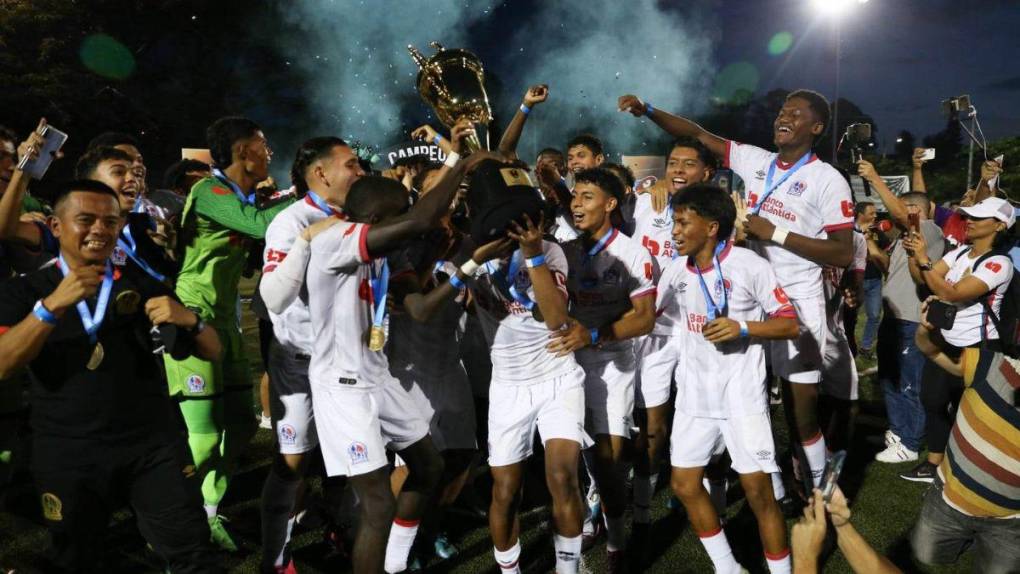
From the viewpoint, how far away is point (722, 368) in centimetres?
447

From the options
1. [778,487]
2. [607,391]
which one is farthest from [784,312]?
[778,487]

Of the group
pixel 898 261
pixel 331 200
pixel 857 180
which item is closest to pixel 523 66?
pixel 857 180

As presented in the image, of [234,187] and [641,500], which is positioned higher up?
[234,187]

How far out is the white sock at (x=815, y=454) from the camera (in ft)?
18.3

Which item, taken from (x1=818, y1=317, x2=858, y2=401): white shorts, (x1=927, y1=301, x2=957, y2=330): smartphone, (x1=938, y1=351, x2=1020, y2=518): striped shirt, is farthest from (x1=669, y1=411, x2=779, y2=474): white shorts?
(x1=818, y1=317, x2=858, y2=401): white shorts

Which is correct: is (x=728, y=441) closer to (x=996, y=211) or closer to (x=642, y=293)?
(x=642, y=293)

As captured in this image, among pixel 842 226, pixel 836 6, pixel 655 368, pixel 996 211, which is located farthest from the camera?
pixel 836 6

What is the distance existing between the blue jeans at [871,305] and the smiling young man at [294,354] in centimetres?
1018

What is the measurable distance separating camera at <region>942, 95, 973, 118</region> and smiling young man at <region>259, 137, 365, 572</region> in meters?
9.96

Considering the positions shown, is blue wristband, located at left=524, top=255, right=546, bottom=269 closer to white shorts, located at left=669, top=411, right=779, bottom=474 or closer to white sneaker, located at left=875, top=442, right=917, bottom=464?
white shorts, located at left=669, top=411, right=779, bottom=474

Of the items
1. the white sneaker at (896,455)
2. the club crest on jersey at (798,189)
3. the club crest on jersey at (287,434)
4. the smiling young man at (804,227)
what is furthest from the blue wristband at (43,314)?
the white sneaker at (896,455)

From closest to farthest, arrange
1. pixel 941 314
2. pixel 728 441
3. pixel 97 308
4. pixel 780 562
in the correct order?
pixel 97 308 < pixel 941 314 < pixel 780 562 < pixel 728 441

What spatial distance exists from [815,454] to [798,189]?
198cm

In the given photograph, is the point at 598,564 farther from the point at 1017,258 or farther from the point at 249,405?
the point at 1017,258
